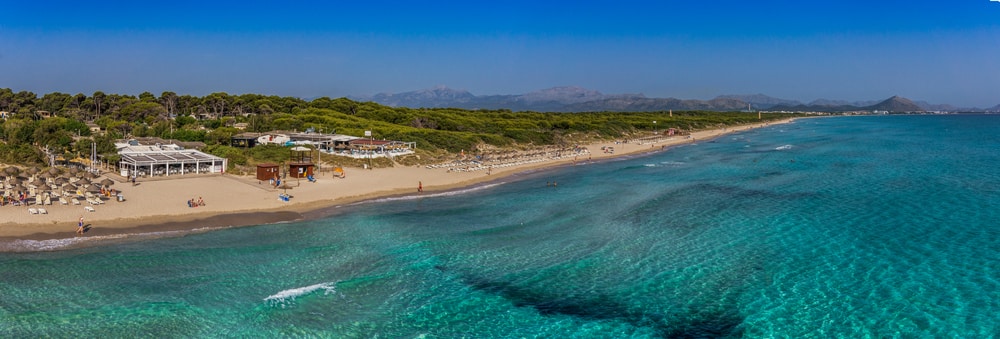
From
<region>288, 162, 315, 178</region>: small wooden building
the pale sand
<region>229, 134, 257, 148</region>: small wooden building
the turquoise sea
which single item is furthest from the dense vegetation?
the turquoise sea

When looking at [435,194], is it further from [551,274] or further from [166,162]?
[166,162]

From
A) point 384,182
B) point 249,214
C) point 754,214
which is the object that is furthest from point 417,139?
point 754,214

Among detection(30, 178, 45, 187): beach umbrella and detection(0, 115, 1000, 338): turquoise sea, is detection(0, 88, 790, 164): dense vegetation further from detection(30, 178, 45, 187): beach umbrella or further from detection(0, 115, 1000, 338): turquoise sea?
detection(0, 115, 1000, 338): turquoise sea

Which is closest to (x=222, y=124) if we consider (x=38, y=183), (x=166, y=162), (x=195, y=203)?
(x=166, y=162)

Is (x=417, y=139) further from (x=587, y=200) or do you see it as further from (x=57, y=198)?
(x=57, y=198)

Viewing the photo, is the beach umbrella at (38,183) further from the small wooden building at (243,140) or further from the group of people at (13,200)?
the small wooden building at (243,140)

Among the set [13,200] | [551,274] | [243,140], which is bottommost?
[551,274]
